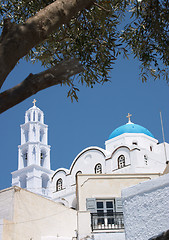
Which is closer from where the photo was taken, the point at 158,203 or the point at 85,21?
the point at 85,21

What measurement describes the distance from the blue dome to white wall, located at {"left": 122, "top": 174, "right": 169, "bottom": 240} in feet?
89.7

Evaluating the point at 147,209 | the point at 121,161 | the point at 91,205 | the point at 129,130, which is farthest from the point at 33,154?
the point at 147,209

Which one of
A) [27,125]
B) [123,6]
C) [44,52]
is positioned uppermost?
[27,125]

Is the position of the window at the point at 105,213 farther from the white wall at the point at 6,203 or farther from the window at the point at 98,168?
the window at the point at 98,168

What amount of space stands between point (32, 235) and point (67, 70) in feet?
44.9

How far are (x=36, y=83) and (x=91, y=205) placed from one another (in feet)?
48.7

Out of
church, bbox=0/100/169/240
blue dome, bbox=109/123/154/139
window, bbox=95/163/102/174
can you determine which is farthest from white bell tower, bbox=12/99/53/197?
window, bbox=95/163/102/174

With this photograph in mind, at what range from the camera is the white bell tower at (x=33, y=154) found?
172 ft

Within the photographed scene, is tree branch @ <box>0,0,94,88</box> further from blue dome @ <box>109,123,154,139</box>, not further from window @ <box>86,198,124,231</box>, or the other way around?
blue dome @ <box>109,123,154,139</box>

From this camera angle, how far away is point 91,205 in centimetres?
1983

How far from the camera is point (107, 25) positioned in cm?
852

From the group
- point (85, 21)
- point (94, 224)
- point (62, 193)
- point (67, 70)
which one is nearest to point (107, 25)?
point (85, 21)

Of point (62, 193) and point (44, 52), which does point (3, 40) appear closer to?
point (44, 52)

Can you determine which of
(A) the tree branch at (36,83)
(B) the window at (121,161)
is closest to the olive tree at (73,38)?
(A) the tree branch at (36,83)
